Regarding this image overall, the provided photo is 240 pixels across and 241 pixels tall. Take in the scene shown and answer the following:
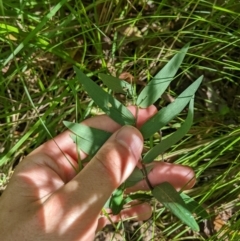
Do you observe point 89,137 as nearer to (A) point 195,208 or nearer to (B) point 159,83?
(B) point 159,83

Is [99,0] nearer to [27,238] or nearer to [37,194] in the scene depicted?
[37,194]

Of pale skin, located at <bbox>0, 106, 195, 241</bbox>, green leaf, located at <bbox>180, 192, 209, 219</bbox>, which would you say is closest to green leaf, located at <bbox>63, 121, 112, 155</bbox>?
pale skin, located at <bbox>0, 106, 195, 241</bbox>

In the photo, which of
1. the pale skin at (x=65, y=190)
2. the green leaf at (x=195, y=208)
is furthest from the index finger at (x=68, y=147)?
the green leaf at (x=195, y=208)

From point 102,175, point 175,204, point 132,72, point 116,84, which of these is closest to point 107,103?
point 116,84

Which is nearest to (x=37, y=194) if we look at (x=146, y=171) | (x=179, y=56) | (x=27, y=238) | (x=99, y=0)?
(x=27, y=238)

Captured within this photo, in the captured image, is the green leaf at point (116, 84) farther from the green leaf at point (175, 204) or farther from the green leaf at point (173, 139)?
the green leaf at point (175, 204)

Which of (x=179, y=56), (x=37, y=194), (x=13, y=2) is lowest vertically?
(x=37, y=194)

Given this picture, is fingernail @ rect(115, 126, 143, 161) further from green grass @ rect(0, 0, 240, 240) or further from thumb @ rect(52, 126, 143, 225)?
green grass @ rect(0, 0, 240, 240)
